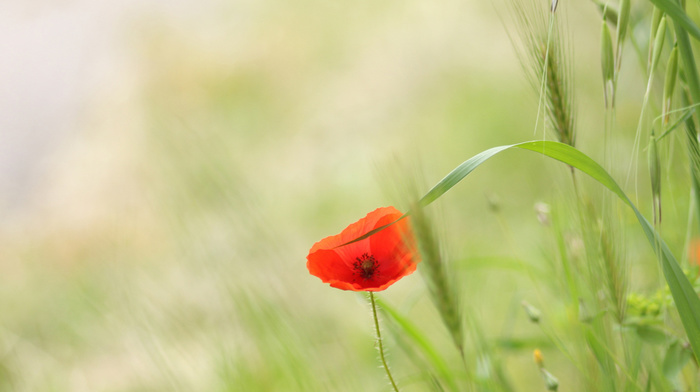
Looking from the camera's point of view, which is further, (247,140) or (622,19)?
(247,140)

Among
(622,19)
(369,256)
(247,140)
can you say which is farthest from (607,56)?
(247,140)

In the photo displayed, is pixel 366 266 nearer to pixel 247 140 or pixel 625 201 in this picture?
pixel 625 201

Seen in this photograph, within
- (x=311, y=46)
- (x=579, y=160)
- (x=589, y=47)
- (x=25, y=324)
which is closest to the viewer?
(x=579, y=160)

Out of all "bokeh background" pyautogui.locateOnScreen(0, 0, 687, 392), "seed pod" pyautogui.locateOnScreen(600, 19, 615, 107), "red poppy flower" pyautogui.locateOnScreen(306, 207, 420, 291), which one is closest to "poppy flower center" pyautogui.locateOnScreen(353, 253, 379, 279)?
"red poppy flower" pyautogui.locateOnScreen(306, 207, 420, 291)

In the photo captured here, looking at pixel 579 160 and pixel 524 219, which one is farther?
pixel 524 219

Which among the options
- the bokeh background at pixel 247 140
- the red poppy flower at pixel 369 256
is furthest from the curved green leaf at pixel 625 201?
the bokeh background at pixel 247 140

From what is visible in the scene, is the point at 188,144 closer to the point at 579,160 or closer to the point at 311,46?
the point at 579,160

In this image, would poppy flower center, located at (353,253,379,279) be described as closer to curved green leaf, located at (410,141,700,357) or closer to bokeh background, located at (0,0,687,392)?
curved green leaf, located at (410,141,700,357)

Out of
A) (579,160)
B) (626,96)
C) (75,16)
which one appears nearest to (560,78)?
(579,160)
